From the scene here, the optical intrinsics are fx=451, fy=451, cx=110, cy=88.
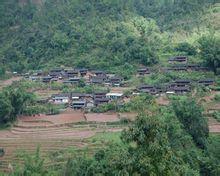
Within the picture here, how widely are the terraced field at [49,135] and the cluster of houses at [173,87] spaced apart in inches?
184

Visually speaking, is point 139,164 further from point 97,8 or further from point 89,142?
point 97,8

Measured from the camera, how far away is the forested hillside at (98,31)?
130 feet

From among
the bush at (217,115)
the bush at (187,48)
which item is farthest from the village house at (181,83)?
the bush at (187,48)

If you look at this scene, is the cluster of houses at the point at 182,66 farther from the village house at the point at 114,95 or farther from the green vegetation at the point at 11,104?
the green vegetation at the point at 11,104

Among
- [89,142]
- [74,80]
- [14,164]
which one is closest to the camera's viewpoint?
Result: [14,164]

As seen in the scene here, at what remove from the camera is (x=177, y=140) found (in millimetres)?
19609

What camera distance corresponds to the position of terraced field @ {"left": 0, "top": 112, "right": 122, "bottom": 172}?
23656mm

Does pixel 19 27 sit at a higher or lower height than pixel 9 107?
higher

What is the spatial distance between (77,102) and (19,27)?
66.0 ft

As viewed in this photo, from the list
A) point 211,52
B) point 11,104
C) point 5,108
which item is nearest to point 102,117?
point 11,104

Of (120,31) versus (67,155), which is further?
(120,31)

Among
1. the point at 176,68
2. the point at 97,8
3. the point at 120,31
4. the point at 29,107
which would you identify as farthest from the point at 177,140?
the point at 97,8

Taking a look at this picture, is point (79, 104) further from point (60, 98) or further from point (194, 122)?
point (194, 122)

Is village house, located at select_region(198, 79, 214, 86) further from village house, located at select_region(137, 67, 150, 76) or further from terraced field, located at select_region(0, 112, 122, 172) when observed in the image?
terraced field, located at select_region(0, 112, 122, 172)
